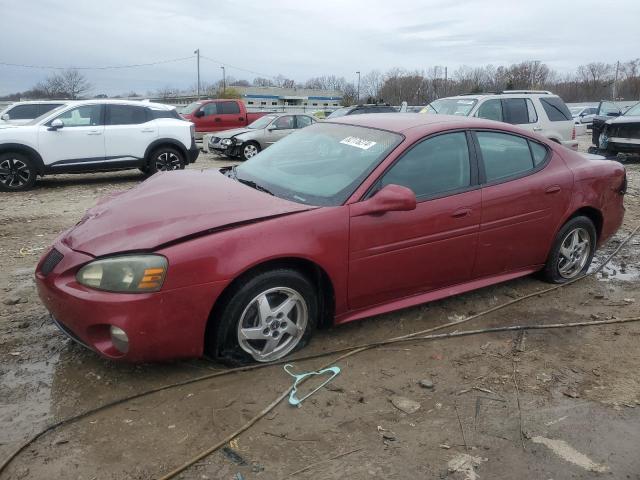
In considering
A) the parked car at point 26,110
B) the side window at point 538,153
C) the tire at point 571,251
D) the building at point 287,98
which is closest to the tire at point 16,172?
the parked car at point 26,110

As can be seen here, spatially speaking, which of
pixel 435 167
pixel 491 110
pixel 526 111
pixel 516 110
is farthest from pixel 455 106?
pixel 435 167

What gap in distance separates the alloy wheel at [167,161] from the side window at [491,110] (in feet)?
19.7

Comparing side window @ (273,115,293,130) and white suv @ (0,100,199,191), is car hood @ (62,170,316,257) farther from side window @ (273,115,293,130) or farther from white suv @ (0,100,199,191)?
side window @ (273,115,293,130)

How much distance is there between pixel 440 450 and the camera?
2.69 metres

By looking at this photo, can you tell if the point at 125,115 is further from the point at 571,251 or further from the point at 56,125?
the point at 571,251

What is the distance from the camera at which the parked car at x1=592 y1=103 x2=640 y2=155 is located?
1330 cm

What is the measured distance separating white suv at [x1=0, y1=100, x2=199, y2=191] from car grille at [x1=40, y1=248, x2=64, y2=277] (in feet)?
23.7

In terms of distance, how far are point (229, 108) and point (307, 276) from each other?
17303 mm

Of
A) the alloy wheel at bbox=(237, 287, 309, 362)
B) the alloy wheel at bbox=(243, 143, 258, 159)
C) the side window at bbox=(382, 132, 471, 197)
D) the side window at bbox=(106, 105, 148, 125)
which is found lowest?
the alloy wheel at bbox=(237, 287, 309, 362)

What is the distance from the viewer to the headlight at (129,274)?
294 centimetres

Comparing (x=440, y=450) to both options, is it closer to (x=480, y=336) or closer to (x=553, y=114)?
(x=480, y=336)

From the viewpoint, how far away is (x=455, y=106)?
11.2 metres

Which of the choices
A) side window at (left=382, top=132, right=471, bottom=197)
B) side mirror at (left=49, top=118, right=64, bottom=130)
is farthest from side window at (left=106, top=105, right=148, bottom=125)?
side window at (left=382, top=132, right=471, bottom=197)

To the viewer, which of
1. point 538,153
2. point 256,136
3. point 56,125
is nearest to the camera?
point 538,153
